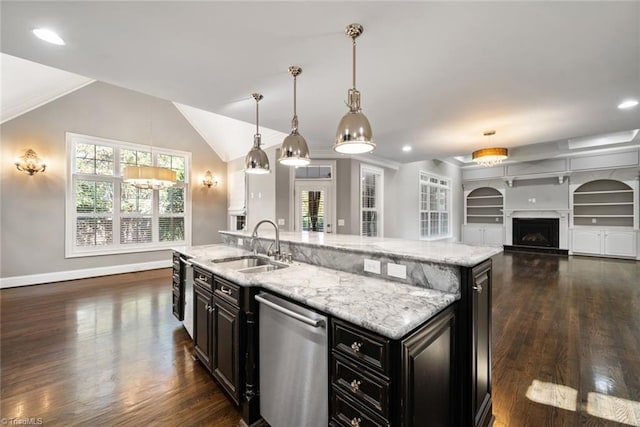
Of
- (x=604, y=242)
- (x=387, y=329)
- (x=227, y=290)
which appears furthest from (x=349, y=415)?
(x=604, y=242)

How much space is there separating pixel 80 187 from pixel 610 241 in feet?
43.1

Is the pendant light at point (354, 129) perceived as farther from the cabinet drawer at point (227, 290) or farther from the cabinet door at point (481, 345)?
the cabinet drawer at point (227, 290)

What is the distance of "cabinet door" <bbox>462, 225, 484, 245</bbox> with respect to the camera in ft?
31.8

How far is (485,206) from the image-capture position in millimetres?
9852

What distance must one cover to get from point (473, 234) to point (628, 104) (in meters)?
7.28

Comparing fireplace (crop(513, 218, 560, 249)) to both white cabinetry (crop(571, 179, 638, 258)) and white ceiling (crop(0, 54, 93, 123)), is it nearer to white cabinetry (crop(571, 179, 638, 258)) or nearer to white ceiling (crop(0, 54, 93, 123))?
white cabinetry (crop(571, 179, 638, 258))

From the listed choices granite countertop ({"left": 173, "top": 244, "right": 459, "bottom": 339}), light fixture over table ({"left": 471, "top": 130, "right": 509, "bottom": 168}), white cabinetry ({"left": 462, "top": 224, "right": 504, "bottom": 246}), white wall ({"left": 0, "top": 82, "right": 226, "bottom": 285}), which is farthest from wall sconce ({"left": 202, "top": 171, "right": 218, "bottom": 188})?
white cabinetry ({"left": 462, "top": 224, "right": 504, "bottom": 246})

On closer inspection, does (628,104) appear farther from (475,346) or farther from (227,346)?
(227,346)

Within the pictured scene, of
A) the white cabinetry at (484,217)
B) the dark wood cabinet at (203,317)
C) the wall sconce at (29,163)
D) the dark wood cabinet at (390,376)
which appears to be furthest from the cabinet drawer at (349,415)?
the white cabinetry at (484,217)

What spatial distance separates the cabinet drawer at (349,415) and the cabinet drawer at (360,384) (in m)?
0.03

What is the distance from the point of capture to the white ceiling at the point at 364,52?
1740 mm

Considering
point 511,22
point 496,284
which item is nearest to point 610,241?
point 496,284

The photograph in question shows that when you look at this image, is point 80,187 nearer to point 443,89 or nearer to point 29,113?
point 29,113

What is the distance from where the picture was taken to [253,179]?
628cm
